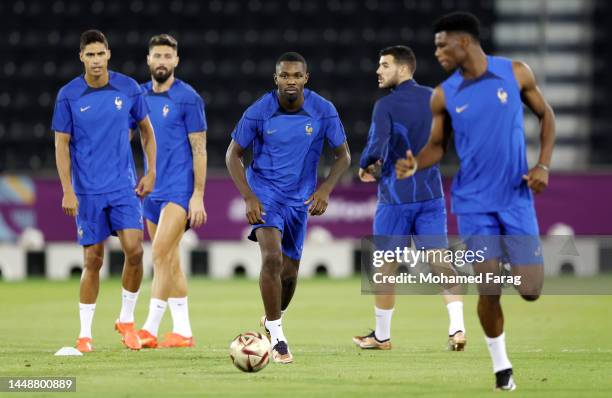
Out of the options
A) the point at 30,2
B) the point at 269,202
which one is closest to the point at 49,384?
the point at 269,202

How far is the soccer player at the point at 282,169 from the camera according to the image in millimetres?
9602

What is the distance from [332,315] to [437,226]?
4.21 meters

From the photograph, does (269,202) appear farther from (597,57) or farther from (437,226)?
(597,57)

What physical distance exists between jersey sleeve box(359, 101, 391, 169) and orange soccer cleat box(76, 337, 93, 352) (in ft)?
8.55

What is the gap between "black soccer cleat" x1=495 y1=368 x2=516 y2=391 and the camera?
25.3 ft

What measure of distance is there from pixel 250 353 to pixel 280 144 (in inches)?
70.7

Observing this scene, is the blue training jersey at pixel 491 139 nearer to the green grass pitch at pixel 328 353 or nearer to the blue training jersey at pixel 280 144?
the green grass pitch at pixel 328 353

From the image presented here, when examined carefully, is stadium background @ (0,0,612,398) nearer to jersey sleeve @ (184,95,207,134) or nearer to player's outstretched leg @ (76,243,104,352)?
player's outstretched leg @ (76,243,104,352)

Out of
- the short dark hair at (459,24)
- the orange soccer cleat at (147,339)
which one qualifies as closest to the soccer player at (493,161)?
the short dark hair at (459,24)

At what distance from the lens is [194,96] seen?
36.8ft

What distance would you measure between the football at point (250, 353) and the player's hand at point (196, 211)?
2084mm

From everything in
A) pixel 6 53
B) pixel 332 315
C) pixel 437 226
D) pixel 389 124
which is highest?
pixel 6 53

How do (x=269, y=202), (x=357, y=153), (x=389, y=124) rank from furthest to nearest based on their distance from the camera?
(x=357, y=153) < (x=389, y=124) < (x=269, y=202)

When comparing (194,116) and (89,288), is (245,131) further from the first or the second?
(89,288)
